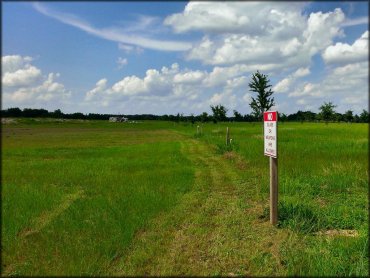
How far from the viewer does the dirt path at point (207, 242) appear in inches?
211

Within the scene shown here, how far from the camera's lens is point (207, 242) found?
639cm

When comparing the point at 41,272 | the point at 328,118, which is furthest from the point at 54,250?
the point at 328,118

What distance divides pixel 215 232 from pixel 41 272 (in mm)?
3061

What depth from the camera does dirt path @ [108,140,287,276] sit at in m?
5.35

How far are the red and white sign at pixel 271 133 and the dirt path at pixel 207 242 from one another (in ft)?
4.77

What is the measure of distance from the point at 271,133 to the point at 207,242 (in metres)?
2.45

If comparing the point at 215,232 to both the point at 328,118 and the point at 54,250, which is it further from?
the point at 328,118

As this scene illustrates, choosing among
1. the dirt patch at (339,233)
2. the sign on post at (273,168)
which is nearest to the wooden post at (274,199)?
the sign on post at (273,168)

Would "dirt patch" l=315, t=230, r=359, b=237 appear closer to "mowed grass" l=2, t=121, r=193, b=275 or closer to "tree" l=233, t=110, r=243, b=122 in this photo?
"mowed grass" l=2, t=121, r=193, b=275

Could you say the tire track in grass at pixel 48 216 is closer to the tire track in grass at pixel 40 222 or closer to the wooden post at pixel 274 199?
the tire track in grass at pixel 40 222

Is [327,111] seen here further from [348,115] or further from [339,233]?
[339,233]

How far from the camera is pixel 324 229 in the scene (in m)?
7.04

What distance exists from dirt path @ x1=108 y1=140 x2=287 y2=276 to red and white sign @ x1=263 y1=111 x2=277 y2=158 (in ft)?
4.77

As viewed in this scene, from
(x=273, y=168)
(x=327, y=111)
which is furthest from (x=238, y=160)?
(x=327, y=111)
